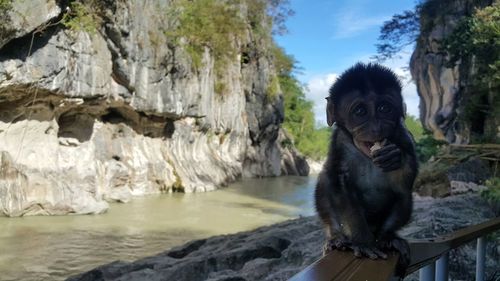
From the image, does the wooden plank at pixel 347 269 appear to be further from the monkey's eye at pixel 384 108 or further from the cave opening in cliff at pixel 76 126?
the cave opening in cliff at pixel 76 126

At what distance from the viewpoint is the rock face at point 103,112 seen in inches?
510

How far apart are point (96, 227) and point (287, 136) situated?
33.1m

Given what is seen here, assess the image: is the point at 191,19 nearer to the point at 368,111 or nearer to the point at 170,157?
the point at 170,157

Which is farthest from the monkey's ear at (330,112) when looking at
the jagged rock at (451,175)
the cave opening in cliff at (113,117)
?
the cave opening in cliff at (113,117)

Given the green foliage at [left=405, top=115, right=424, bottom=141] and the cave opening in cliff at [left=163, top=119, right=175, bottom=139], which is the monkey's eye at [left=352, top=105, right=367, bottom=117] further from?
the cave opening in cliff at [left=163, top=119, right=175, bottom=139]

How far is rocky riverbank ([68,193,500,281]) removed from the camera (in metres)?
4.39

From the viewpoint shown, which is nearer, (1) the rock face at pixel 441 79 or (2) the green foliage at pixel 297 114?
(1) the rock face at pixel 441 79

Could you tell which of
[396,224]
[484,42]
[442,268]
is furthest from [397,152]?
[484,42]

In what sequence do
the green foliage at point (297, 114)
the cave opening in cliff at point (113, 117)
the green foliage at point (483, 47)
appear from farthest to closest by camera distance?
1. the green foliage at point (297, 114)
2. the cave opening in cliff at point (113, 117)
3. the green foliage at point (483, 47)

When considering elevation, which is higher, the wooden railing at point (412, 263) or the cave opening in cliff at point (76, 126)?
the cave opening in cliff at point (76, 126)

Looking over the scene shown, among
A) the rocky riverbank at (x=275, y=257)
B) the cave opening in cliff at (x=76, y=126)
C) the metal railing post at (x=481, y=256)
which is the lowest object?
the rocky riverbank at (x=275, y=257)

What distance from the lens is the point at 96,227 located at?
12031 millimetres

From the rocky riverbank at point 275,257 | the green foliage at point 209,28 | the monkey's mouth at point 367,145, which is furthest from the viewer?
the green foliage at point 209,28

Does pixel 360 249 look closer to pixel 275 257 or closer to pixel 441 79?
pixel 275 257
